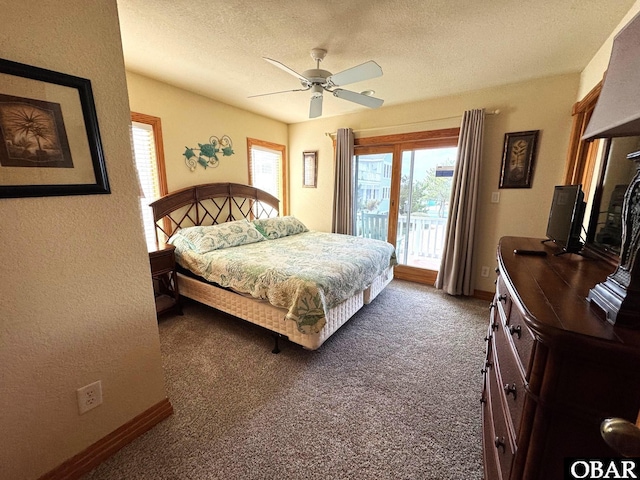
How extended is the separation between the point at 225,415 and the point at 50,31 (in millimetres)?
2056

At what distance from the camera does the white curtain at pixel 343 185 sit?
3975 millimetres

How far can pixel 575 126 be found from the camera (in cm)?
258

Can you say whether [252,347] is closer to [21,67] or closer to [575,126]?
[21,67]

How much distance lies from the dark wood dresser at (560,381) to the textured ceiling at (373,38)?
1869 millimetres

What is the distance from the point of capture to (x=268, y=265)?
90.6 inches

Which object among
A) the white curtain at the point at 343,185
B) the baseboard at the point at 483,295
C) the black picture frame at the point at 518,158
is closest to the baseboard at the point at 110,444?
the white curtain at the point at 343,185

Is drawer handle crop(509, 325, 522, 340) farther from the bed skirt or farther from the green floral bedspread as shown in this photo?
the bed skirt

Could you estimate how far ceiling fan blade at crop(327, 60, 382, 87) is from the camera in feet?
6.15

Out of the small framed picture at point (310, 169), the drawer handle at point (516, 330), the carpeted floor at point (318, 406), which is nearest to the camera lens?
the drawer handle at point (516, 330)

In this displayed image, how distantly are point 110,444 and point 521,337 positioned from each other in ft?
6.44

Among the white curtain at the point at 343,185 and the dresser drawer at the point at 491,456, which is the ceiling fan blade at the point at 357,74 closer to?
the white curtain at the point at 343,185

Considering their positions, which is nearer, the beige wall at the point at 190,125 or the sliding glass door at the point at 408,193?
the beige wall at the point at 190,125

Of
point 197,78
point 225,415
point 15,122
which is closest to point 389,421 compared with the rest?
point 225,415

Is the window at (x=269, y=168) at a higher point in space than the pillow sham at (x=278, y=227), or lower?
higher
